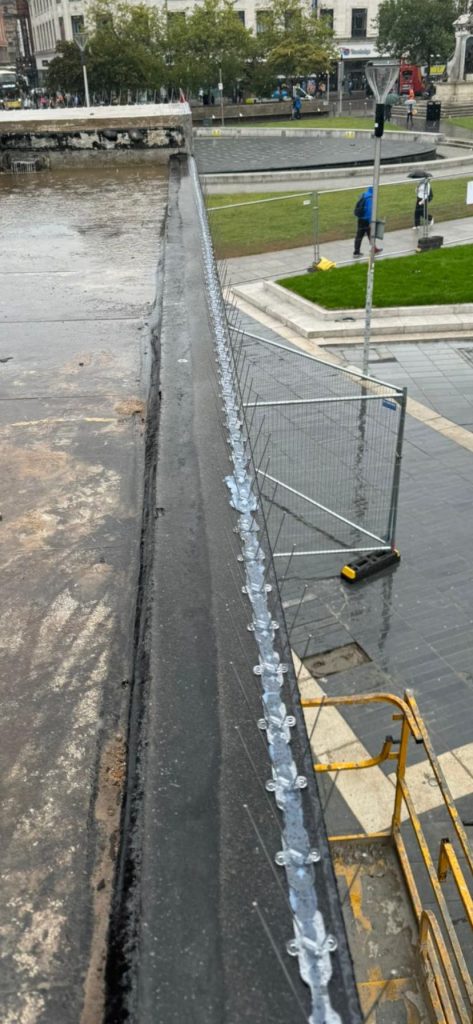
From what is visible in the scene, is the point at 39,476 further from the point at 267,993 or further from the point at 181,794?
the point at 267,993

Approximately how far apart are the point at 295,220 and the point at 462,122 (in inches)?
1362

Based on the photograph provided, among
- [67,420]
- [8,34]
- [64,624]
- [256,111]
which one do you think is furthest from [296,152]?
[8,34]

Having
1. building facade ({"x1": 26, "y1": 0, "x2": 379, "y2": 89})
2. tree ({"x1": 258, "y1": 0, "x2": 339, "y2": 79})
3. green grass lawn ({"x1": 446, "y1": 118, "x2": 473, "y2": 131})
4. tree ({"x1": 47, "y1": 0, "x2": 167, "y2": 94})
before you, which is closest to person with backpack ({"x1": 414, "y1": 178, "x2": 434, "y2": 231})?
green grass lawn ({"x1": 446, "y1": 118, "x2": 473, "y2": 131})

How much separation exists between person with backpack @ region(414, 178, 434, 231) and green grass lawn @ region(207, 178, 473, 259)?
Answer: 1.26 ft

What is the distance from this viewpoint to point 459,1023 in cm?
389

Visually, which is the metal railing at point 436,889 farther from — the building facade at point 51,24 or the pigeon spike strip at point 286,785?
the building facade at point 51,24

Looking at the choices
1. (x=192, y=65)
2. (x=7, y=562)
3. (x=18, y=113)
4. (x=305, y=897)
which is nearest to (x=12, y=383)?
(x=7, y=562)

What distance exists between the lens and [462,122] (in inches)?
1949

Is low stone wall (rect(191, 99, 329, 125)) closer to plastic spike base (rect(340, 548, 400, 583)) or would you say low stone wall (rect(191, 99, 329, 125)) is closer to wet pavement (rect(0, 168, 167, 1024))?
plastic spike base (rect(340, 548, 400, 583))

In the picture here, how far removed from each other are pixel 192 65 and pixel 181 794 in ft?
217

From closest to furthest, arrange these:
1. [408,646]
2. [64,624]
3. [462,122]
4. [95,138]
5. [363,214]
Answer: [64,624] → [408,646] → [95,138] → [363,214] → [462,122]

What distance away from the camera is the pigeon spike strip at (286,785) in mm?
1550

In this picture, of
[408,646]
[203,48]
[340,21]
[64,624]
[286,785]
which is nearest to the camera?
[286,785]

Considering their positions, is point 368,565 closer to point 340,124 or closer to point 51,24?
point 340,124
